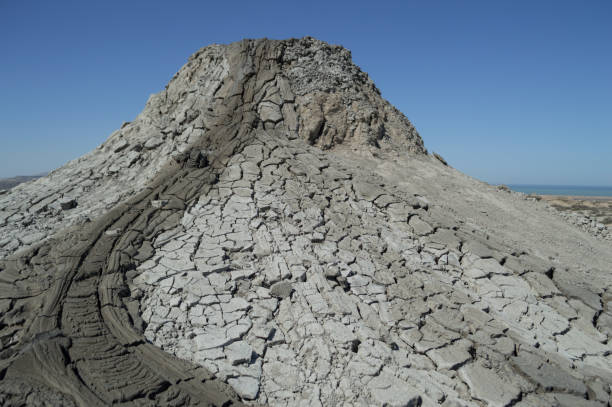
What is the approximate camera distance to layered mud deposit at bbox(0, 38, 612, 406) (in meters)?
3.69

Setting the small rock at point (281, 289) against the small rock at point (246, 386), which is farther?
the small rock at point (281, 289)

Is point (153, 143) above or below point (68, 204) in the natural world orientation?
above

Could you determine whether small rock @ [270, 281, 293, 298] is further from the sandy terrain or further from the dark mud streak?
the sandy terrain

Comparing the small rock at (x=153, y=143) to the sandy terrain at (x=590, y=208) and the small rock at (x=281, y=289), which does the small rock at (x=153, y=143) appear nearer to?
the small rock at (x=281, y=289)

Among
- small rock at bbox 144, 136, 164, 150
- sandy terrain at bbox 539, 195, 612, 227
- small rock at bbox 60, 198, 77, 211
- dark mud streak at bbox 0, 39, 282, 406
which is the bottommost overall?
sandy terrain at bbox 539, 195, 612, 227

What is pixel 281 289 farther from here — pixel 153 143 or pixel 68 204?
pixel 153 143

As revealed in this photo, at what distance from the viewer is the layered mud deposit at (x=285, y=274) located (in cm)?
369

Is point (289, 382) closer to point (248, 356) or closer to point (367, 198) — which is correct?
point (248, 356)

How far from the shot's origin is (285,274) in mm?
4844

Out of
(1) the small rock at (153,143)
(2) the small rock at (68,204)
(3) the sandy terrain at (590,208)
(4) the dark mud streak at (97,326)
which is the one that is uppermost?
(1) the small rock at (153,143)

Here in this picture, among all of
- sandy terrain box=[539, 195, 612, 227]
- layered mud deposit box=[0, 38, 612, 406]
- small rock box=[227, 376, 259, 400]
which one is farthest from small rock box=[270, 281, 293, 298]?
sandy terrain box=[539, 195, 612, 227]

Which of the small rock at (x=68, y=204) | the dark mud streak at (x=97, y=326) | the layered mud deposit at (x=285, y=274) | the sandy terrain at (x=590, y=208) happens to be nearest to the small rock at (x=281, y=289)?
the layered mud deposit at (x=285, y=274)

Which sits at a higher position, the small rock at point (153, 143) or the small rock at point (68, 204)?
the small rock at point (153, 143)

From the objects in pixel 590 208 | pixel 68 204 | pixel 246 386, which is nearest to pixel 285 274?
pixel 246 386
